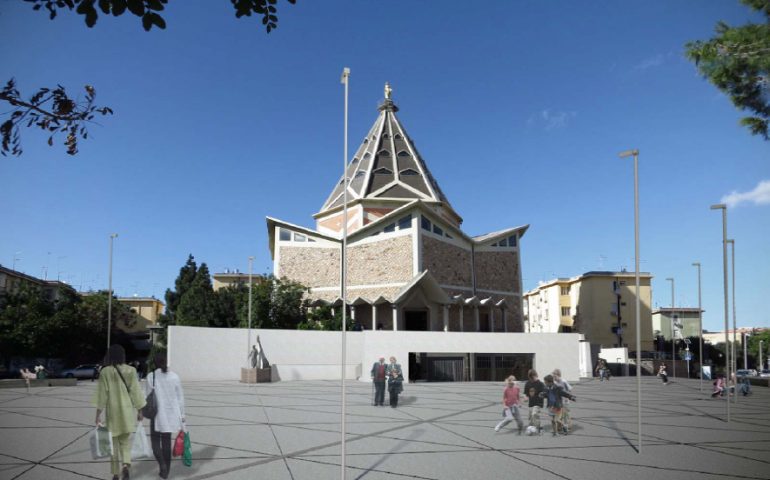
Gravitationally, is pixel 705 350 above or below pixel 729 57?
below

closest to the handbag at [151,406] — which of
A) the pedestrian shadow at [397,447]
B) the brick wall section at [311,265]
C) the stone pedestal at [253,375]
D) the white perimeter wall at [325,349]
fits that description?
the pedestrian shadow at [397,447]

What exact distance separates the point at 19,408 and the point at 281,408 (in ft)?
20.3

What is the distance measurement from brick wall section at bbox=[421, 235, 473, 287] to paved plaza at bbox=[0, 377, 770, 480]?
22272 mm

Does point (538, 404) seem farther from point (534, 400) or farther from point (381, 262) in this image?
point (381, 262)

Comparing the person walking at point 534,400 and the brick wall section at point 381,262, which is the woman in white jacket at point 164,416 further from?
the brick wall section at point 381,262

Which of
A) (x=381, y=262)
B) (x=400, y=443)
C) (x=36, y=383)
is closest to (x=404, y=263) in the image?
(x=381, y=262)

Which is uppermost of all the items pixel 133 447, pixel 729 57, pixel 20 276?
pixel 729 57

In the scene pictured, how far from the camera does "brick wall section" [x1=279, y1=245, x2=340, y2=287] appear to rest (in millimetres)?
41781

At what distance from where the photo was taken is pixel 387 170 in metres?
51.2

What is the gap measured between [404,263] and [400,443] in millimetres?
28400

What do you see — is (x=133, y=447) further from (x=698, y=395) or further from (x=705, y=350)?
(x=705, y=350)

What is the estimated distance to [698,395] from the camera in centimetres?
2358

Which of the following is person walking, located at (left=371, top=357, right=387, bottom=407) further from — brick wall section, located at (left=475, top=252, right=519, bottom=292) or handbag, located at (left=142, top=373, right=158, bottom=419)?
brick wall section, located at (left=475, top=252, right=519, bottom=292)

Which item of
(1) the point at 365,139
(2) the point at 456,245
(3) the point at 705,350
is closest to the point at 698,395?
(2) the point at 456,245
